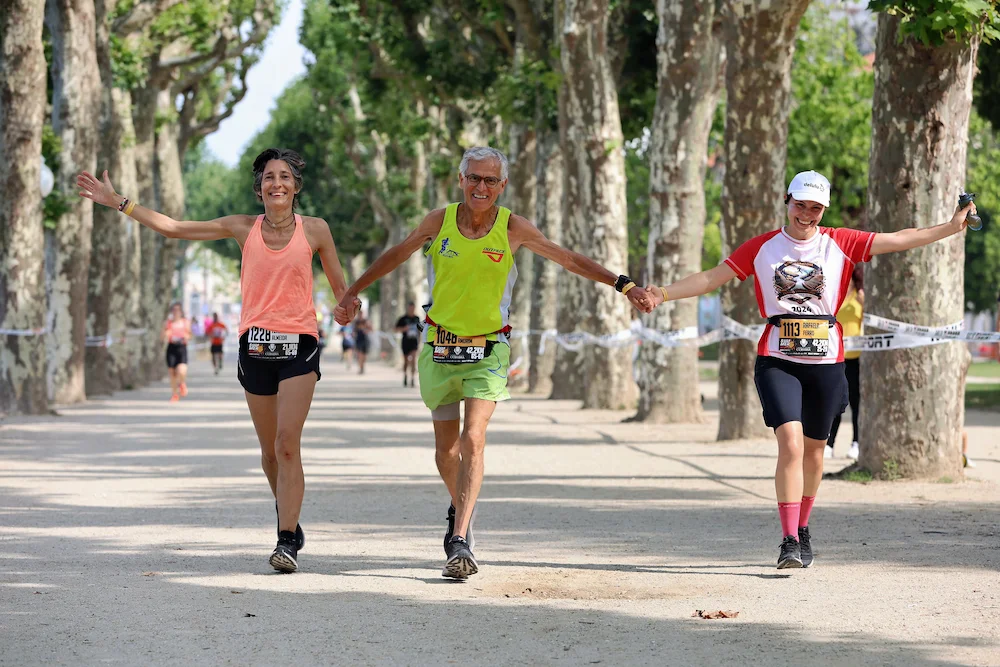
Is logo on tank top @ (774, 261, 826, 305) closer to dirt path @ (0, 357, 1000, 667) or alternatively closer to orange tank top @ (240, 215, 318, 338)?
dirt path @ (0, 357, 1000, 667)

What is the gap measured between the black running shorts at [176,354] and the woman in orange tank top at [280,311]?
75.9ft

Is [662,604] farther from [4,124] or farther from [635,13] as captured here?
[635,13]

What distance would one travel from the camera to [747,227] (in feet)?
58.0

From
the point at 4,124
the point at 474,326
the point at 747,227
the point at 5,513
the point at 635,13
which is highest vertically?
the point at 635,13

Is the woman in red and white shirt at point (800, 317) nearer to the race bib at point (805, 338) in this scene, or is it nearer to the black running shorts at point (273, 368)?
the race bib at point (805, 338)

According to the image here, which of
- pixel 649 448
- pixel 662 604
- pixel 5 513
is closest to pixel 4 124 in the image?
pixel 649 448

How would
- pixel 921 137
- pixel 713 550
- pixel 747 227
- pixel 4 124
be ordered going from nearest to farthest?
pixel 713 550, pixel 921 137, pixel 747 227, pixel 4 124

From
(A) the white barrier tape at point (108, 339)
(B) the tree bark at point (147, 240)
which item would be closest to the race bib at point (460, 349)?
(A) the white barrier tape at point (108, 339)

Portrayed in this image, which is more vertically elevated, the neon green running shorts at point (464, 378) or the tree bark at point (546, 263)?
the tree bark at point (546, 263)

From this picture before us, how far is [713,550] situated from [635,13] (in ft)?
63.6

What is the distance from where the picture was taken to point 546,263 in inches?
1214

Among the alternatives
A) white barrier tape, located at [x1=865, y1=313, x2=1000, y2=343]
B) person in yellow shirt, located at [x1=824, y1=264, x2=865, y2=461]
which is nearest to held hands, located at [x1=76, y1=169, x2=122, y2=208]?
white barrier tape, located at [x1=865, y1=313, x2=1000, y2=343]

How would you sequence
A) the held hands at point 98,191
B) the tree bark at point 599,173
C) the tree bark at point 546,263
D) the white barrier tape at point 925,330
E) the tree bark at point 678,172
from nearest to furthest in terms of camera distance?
the held hands at point 98,191, the white barrier tape at point 925,330, the tree bark at point 678,172, the tree bark at point 599,173, the tree bark at point 546,263

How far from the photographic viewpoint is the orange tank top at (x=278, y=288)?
859 cm
